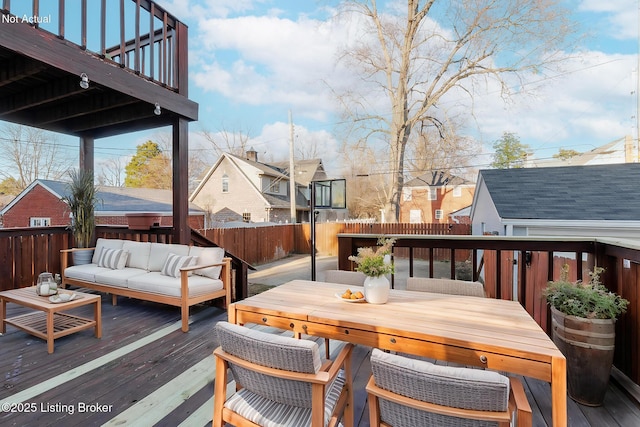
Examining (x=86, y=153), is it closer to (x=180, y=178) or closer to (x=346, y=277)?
(x=180, y=178)

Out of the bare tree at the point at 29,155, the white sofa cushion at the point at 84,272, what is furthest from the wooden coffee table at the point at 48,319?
the bare tree at the point at 29,155

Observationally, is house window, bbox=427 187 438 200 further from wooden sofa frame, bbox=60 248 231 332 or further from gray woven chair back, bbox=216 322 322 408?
gray woven chair back, bbox=216 322 322 408

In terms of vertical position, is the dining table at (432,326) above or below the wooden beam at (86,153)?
below

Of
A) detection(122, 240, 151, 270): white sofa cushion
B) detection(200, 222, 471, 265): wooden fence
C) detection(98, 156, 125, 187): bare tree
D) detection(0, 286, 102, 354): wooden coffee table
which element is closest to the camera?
detection(0, 286, 102, 354): wooden coffee table

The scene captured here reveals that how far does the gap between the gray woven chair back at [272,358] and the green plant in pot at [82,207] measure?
4.71 m

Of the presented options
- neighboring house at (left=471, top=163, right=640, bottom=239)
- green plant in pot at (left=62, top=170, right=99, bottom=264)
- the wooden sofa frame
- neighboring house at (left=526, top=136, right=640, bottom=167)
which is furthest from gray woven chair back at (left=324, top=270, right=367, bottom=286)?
neighboring house at (left=526, top=136, right=640, bottom=167)

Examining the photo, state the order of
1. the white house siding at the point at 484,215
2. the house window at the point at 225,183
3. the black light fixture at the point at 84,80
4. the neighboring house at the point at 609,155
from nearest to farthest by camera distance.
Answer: the black light fixture at the point at 84,80
the white house siding at the point at 484,215
the neighboring house at the point at 609,155
the house window at the point at 225,183

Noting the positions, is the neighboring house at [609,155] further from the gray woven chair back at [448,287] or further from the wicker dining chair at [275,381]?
the wicker dining chair at [275,381]

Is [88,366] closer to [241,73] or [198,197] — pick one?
[241,73]

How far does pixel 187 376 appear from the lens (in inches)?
89.7

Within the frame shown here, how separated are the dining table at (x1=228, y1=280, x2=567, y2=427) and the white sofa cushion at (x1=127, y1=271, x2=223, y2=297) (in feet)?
5.81

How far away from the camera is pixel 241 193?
16500 millimetres

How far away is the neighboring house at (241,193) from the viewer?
639 inches

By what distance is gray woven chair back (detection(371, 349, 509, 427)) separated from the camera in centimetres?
90
